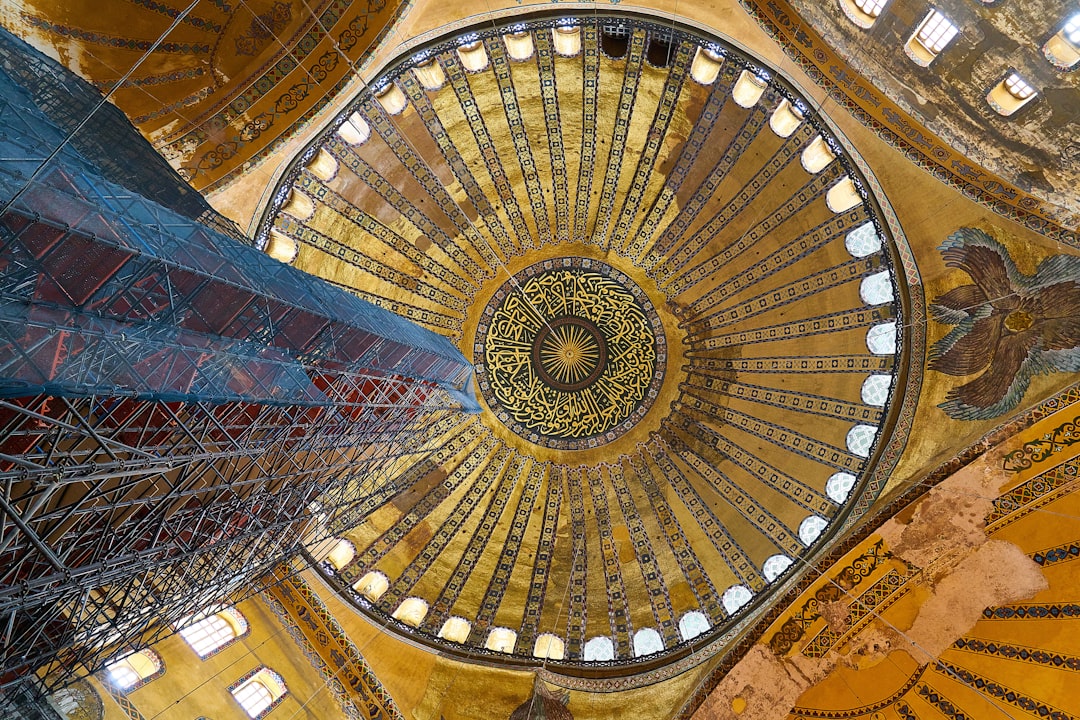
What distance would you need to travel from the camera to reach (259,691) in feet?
33.8

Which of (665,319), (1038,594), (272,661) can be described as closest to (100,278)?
(272,661)

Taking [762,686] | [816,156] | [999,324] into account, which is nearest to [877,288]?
[999,324]

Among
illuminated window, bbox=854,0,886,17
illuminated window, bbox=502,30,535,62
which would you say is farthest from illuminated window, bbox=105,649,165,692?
illuminated window, bbox=854,0,886,17

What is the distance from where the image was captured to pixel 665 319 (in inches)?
474

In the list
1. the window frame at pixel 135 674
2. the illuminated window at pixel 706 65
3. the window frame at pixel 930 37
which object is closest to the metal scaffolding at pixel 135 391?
the window frame at pixel 135 674

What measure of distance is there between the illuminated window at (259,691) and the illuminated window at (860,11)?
462 inches

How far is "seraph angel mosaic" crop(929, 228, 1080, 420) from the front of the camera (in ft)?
29.9

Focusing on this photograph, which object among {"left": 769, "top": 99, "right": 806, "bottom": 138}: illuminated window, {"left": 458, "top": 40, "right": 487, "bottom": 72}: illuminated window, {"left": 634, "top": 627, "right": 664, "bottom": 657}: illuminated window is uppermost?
{"left": 458, "top": 40, "right": 487, "bottom": 72}: illuminated window

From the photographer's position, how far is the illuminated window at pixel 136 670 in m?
8.96

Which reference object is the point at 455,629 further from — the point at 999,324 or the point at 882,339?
the point at 999,324

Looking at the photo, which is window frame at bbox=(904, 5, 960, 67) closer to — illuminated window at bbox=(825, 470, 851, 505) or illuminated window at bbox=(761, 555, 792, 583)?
illuminated window at bbox=(825, 470, 851, 505)

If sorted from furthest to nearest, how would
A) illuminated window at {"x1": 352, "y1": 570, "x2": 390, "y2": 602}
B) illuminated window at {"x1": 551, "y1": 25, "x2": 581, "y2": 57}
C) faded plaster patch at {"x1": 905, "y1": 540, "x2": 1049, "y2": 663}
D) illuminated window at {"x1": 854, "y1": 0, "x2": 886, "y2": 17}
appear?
illuminated window at {"x1": 352, "y1": 570, "x2": 390, "y2": 602}
illuminated window at {"x1": 551, "y1": 25, "x2": 581, "y2": 57}
faded plaster patch at {"x1": 905, "y1": 540, "x2": 1049, "y2": 663}
illuminated window at {"x1": 854, "y1": 0, "x2": 886, "y2": 17}

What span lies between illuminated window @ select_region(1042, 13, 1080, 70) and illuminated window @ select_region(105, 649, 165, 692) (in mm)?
12745

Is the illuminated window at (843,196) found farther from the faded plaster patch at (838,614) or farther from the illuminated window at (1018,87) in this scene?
the faded plaster patch at (838,614)
